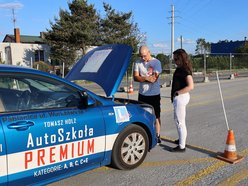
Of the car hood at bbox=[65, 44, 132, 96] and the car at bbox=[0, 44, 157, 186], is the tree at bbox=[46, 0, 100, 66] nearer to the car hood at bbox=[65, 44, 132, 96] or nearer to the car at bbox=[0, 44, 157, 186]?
the car hood at bbox=[65, 44, 132, 96]

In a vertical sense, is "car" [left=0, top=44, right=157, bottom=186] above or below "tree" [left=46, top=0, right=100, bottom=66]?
below

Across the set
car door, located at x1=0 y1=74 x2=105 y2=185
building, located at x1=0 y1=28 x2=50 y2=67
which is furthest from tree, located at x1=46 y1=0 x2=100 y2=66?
car door, located at x1=0 y1=74 x2=105 y2=185

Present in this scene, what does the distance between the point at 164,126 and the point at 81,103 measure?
149 inches

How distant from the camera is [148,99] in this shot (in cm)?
541

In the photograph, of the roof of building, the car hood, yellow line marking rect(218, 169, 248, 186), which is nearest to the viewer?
yellow line marking rect(218, 169, 248, 186)

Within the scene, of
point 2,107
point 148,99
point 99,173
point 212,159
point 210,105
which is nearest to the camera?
point 2,107

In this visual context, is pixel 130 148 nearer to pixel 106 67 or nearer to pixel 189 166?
pixel 189 166

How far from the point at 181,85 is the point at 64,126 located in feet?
7.45

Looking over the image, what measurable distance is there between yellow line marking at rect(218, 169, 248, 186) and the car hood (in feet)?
6.26

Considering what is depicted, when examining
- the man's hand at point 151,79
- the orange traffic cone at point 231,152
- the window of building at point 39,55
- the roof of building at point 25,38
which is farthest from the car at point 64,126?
the roof of building at point 25,38

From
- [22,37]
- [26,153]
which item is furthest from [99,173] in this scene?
[22,37]

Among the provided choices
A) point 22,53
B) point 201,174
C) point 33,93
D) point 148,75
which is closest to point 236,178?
point 201,174

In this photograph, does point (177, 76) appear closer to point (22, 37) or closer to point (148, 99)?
point (148, 99)

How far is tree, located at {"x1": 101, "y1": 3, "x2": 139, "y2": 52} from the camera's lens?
43.1m
